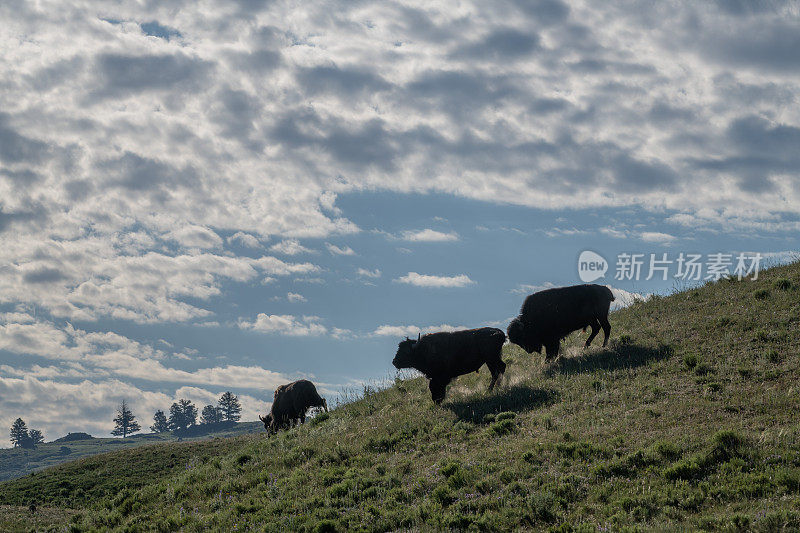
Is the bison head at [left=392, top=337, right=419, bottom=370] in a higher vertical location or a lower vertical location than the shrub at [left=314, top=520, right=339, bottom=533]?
higher

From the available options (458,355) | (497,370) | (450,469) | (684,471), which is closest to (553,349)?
(497,370)

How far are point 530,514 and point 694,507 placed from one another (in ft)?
10.8

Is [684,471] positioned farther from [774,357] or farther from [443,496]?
[774,357]

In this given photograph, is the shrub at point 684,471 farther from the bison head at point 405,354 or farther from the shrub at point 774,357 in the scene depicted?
the bison head at point 405,354

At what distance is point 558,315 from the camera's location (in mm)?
25969

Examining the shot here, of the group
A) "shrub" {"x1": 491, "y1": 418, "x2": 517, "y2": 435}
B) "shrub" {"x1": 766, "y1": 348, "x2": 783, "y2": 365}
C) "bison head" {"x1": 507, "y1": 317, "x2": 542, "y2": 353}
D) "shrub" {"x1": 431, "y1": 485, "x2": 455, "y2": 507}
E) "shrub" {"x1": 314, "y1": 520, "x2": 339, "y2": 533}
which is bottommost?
"shrub" {"x1": 314, "y1": 520, "x2": 339, "y2": 533}

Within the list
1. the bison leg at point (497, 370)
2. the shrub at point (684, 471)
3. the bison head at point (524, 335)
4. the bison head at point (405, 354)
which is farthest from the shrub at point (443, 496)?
the bison head at point (524, 335)

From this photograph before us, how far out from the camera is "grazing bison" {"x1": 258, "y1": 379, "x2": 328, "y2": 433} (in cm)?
3381

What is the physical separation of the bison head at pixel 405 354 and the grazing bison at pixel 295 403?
9.98m

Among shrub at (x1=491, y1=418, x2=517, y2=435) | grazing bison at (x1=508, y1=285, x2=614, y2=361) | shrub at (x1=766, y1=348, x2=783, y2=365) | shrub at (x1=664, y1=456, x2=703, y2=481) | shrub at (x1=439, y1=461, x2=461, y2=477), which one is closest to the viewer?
shrub at (x1=664, y1=456, x2=703, y2=481)

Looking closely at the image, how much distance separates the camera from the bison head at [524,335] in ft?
86.9

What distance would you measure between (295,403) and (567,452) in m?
20.9

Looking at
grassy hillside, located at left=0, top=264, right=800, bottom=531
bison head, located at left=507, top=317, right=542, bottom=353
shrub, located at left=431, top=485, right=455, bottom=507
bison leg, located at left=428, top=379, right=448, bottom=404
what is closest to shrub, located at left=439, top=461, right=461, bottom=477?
grassy hillside, located at left=0, top=264, right=800, bottom=531

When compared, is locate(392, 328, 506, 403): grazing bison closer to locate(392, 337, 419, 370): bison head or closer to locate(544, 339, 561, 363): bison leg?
locate(392, 337, 419, 370): bison head
